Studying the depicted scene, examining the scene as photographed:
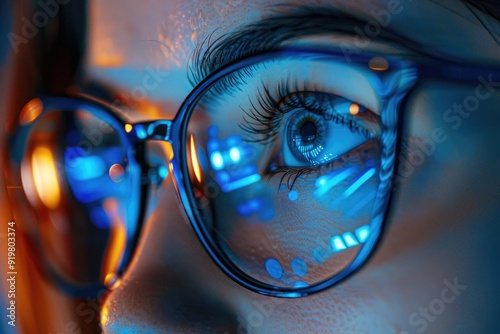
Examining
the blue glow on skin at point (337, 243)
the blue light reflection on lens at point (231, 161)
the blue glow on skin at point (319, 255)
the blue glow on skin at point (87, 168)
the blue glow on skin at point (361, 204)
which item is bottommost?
the blue glow on skin at point (319, 255)

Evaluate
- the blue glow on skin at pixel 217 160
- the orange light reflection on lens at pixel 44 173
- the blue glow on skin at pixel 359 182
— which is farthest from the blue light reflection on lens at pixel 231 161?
the orange light reflection on lens at pixel 44 173

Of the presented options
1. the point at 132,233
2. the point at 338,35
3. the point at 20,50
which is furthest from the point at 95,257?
the point at 338,35

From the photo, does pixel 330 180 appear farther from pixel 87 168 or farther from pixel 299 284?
pixel 87 168

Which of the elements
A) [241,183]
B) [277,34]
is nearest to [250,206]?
[241,183]

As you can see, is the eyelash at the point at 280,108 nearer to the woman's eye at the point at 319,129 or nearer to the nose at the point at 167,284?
the woman's eye at the point at 319,129

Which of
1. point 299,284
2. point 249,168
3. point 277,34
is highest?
point 277,34

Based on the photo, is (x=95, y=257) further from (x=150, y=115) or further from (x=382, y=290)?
(x=382, y=290)
